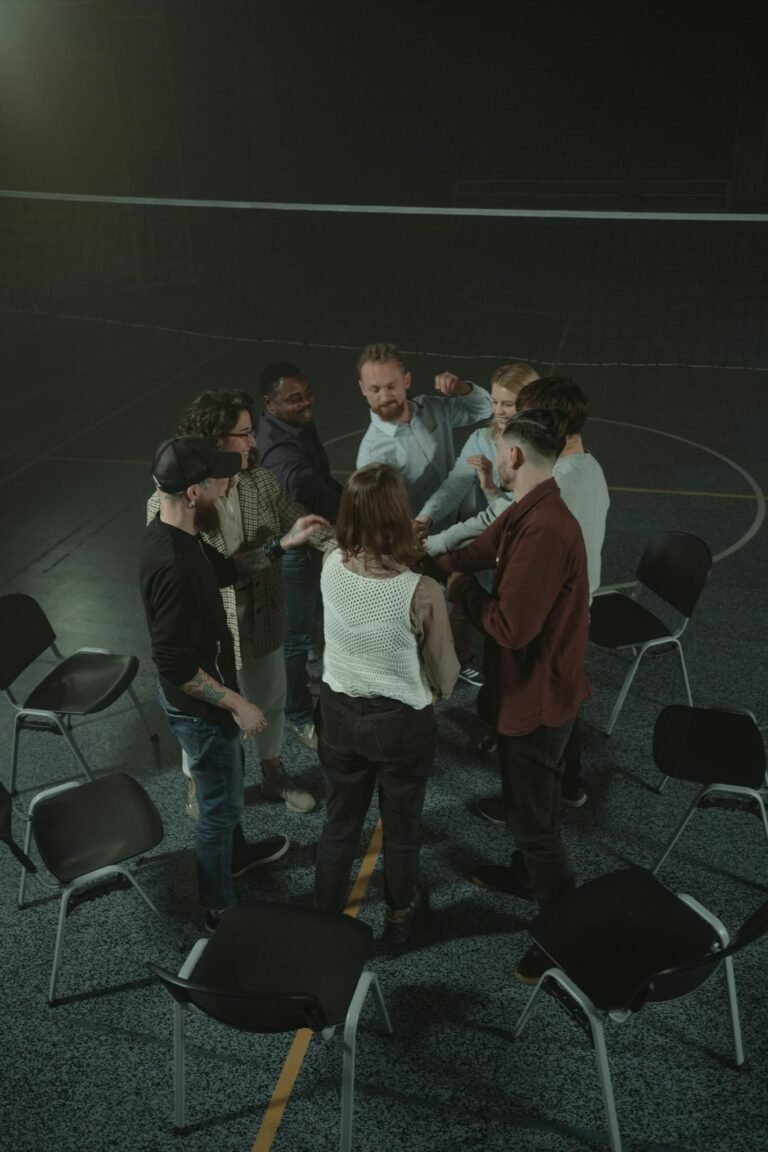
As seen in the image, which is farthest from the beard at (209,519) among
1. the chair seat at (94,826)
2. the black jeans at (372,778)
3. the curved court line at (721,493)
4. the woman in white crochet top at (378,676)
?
the curved court line at (721,493)

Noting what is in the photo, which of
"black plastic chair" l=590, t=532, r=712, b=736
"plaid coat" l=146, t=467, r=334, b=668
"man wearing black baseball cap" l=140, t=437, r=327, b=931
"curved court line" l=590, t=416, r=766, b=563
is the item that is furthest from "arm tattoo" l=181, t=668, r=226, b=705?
"curved court line" l=590, t=416, r=766, b=563

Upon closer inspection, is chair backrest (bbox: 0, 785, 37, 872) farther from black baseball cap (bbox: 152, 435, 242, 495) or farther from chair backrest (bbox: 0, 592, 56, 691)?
black baseball cap (bbox: 152, 435, 242, 495)

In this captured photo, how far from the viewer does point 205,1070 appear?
300 centimetres

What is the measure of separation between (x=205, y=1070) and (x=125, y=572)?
4005 millimetres

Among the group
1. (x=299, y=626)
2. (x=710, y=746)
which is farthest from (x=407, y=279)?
(x=710, y=746)

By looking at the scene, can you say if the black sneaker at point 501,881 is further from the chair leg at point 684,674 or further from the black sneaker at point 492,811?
the chair leg at point 684,674

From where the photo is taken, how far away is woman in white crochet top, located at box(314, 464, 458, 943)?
2719 mm

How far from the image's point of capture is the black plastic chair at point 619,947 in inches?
99.3

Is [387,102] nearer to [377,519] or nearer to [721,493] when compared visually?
[721,493]

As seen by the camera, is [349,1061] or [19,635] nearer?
[349,1061]

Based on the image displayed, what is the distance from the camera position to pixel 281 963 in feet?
8.98

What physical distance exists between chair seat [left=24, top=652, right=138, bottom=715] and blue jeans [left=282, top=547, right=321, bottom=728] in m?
0.80

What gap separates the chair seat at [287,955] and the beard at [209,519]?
4.63ft

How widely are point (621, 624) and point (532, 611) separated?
1.96 meters
